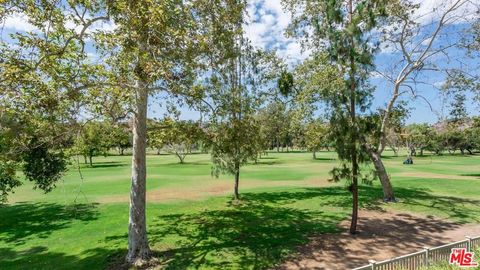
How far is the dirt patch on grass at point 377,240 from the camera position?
11328 mm

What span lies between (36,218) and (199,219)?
391 inches

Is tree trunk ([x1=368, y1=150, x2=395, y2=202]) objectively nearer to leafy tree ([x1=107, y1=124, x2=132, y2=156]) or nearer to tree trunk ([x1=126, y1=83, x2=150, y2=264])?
tree trunk ([x1=126, y1=83, x2=150, y2=264])

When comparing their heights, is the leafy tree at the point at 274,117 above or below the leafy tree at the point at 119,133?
above

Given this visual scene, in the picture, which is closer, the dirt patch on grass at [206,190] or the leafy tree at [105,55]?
the leafy tree at [105,55]

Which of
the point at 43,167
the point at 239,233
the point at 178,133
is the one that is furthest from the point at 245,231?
the point at 43,167

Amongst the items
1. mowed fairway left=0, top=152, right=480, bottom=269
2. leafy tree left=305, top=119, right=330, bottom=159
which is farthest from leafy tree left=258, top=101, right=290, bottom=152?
mowed fairway left=0, top=152, right=480, bottom=269

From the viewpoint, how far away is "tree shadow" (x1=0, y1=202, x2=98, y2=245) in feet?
53.9

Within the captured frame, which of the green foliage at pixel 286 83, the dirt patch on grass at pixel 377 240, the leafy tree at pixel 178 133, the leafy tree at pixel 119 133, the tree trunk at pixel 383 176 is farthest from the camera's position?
the green foliage at pixel 286 83

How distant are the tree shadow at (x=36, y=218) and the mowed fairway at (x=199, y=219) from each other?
0.06 meters

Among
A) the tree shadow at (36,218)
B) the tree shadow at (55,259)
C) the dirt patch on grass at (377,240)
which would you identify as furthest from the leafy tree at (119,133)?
the dirt patch on grass at (377,240)

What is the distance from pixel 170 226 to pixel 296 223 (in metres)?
6.31

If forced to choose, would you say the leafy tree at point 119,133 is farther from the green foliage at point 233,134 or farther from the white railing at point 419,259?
the white railing at point 419,259

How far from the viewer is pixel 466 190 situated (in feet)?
81.9

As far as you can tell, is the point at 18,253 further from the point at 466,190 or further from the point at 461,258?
the point at 466,190
